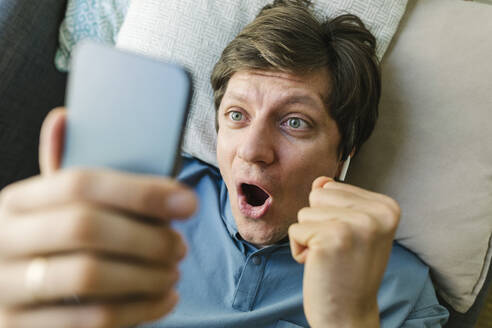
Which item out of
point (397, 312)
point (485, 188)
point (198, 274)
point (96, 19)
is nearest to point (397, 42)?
point (485, 188)

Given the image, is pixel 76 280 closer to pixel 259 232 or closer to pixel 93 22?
pixel 259 232

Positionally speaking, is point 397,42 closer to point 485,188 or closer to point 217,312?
point 485,188

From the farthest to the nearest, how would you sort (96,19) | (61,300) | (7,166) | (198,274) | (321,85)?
(96,19) < (7,166) < (198,274) < (321,85) < (61,300)

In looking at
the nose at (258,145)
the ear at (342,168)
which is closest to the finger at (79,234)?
the nose at (258,145)

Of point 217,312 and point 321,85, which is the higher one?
point 321,85

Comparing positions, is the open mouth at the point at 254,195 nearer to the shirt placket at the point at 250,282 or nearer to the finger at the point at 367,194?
the shirt placket at the point at 250,282

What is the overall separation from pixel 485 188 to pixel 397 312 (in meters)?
0.42

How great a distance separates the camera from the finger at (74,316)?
357 millimetres

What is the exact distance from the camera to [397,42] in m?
1.12

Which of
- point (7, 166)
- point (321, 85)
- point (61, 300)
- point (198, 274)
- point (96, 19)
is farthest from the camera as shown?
point (96, 19)

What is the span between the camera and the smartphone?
0.43 m

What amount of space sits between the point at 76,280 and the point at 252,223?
713mm

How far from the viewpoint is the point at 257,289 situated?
1029 millimetres

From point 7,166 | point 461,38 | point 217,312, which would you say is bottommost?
point 217,312
